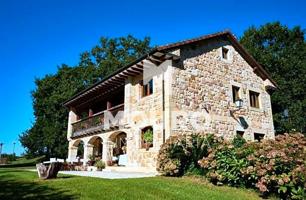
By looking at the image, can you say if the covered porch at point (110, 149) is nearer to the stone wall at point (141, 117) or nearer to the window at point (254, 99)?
the stone wall at point (141, 117)

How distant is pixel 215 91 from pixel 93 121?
29.5 ft

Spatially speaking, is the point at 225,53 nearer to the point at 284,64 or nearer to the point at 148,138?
the point at 148,138

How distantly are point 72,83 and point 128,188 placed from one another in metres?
28.9

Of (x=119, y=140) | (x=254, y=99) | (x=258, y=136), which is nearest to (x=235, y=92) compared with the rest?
(x=254, y=99)

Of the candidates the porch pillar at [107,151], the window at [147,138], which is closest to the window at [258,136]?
the window at [147,138]

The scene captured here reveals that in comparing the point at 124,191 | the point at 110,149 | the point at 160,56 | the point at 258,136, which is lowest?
the point at 124,191

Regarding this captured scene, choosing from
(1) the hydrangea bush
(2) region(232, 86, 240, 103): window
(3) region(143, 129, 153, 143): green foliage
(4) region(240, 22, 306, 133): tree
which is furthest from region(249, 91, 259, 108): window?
(3) region(143, 129, 153, 143): green foliage

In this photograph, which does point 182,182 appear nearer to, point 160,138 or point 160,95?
point 160,138

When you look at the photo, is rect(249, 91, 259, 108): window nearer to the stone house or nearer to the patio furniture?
the stone house

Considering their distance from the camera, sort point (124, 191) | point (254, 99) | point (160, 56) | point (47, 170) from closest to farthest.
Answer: point (124, 191) → point (47, 170) → point (160, 56) → point (254, 99)

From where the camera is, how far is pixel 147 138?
1398cm

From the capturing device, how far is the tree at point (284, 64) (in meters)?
25.4

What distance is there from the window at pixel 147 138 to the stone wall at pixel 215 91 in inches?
58.1

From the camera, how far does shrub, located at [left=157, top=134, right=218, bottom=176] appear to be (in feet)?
37.2
